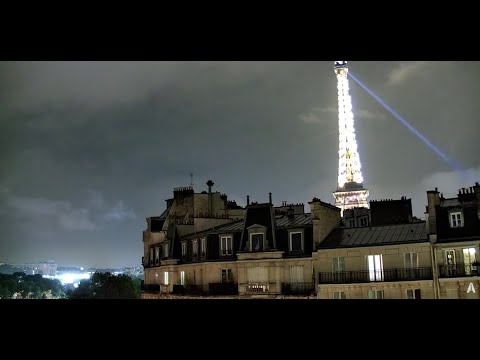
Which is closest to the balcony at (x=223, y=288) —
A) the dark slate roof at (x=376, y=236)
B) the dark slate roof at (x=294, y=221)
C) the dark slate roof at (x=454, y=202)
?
the dark slate roof at (x=294, y=221)

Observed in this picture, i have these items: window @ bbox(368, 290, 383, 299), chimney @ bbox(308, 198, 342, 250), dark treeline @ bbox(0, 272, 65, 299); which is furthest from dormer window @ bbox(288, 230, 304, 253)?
dark treeline @ bbox(0, 272, 65, 299)

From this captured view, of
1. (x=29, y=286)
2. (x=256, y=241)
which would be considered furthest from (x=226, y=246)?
(x=29, y=286)

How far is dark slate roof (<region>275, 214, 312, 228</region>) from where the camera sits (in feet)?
99.7

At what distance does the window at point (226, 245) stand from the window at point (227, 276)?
1030 millimetres

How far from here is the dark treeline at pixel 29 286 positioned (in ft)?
244

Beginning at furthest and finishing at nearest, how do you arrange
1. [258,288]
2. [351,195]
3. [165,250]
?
[351,195] → [165,250] → [258,288]

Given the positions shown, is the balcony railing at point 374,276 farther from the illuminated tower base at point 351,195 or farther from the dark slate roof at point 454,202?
the illuminated tower base at point 351,195

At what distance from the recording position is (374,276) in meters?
26.3

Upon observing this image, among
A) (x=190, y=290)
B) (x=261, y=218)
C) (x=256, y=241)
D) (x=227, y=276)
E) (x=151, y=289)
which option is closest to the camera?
(x=256, y=241)

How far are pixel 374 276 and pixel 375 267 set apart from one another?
1.49 ft

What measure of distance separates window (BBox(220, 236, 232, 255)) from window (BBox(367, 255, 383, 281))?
8.27 meters

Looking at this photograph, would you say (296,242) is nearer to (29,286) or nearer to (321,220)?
(321,220)
